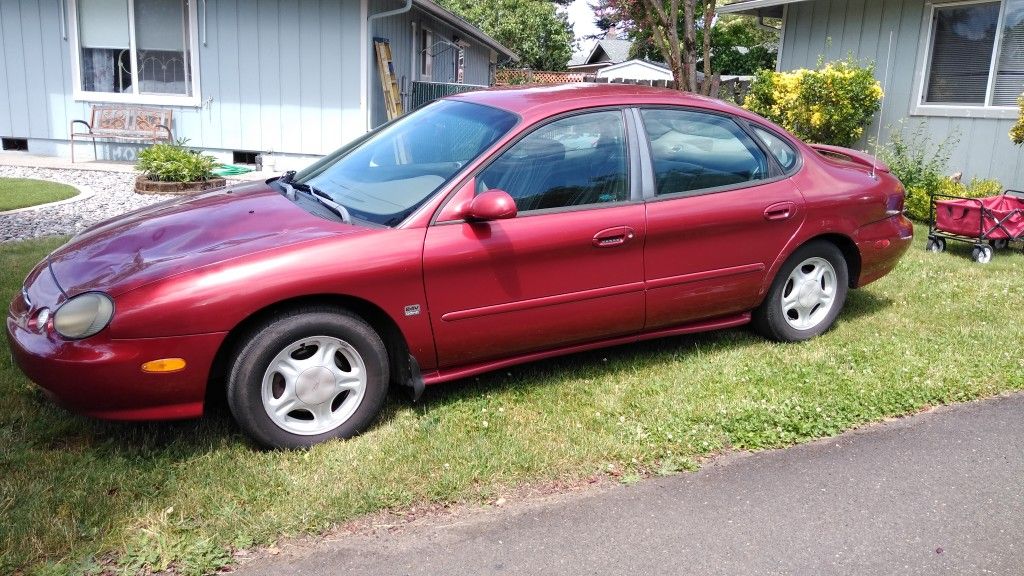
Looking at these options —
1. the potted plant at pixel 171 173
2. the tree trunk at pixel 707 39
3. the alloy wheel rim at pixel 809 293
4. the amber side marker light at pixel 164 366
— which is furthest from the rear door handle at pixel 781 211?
the tree trunk at pixel 707 39

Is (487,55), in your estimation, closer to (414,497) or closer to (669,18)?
(669,18)

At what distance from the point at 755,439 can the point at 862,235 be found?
1.93m

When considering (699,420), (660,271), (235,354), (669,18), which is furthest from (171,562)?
(669,18)

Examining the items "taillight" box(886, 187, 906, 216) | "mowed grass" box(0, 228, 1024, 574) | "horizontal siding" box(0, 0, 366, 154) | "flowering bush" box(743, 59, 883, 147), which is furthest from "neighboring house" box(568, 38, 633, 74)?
"mowed grass" box(0, 228, 1024, 574)

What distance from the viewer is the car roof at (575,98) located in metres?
4.28

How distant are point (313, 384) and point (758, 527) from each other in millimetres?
1936

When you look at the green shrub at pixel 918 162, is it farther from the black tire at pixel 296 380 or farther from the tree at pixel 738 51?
the tree at pixel 738 51

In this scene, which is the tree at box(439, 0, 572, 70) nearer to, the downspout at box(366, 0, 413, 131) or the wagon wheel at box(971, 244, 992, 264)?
the downspout at box(366, 0, 413, 131)

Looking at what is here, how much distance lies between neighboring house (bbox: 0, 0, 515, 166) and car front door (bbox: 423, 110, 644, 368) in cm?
903

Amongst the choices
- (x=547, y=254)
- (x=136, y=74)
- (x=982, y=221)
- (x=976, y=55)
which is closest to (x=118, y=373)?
(x=547, y=254)

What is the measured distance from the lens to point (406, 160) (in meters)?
4.35

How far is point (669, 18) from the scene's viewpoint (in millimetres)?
12438

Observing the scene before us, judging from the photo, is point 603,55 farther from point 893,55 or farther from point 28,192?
point 28,192

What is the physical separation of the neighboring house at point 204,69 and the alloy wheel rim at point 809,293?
29.5ft
